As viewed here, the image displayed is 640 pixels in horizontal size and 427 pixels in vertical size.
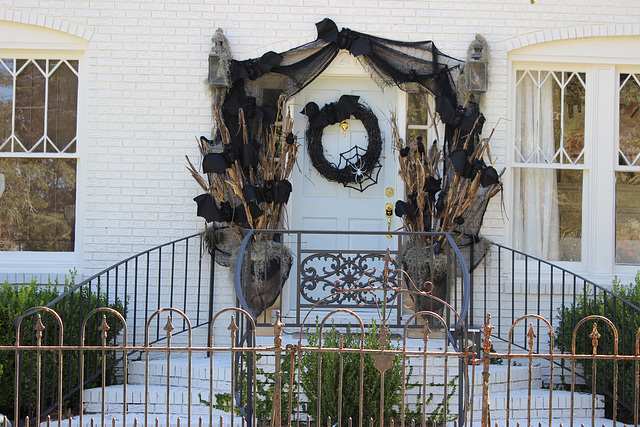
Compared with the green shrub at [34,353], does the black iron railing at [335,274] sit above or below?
above

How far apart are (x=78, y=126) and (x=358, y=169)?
2784 mm

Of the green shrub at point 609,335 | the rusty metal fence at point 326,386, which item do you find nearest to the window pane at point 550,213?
the green shrub at point 609,335

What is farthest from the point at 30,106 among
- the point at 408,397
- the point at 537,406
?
the point at 537,406

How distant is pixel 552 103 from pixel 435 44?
1.35 meters

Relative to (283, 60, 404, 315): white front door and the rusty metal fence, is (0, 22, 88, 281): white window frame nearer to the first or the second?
the rusty metal fence

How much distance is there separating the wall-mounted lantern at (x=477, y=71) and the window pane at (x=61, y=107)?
3849 mm

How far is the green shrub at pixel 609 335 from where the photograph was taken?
5.13m

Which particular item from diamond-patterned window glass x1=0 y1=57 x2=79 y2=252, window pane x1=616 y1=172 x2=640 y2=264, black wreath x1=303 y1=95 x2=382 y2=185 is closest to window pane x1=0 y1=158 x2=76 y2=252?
diamond-patterned window glass x1=0 y1=57 x2=79 y2=252

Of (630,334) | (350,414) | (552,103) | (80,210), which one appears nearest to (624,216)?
(552,103)

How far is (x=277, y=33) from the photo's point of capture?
646 cm

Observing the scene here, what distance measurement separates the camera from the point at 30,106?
21.4 feet

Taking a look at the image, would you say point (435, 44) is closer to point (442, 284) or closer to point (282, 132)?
point (282, 132)

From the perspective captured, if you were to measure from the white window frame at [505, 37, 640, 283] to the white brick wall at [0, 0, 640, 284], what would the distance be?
132 mm

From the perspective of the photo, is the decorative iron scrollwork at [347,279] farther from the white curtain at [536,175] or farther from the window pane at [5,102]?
the window pane at [5,102]
